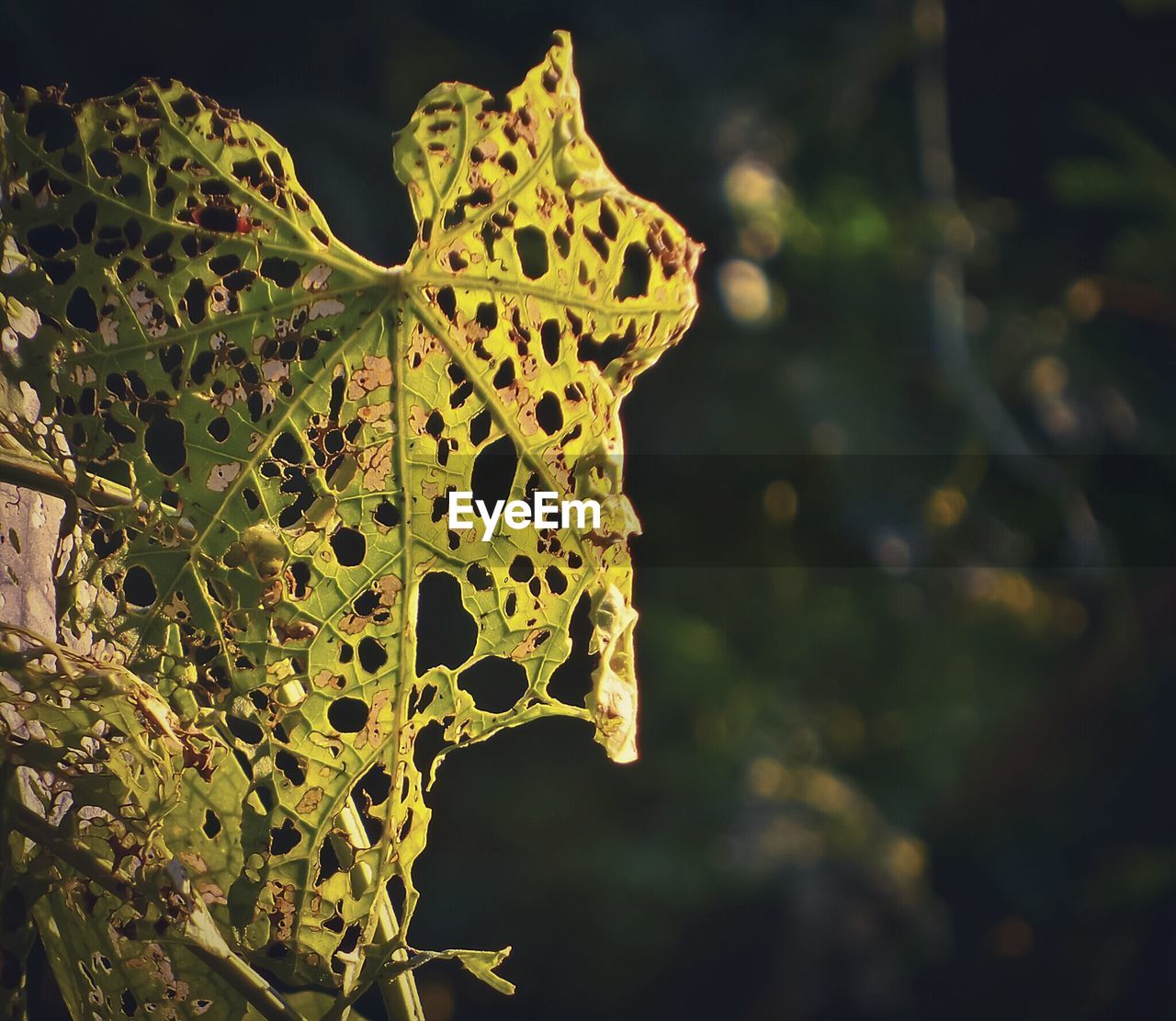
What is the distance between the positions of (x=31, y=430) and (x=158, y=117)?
0.06m

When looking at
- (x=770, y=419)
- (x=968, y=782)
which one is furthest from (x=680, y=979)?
(x=770, y=419)

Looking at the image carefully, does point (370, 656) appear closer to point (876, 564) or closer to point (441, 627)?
point (441, 627)

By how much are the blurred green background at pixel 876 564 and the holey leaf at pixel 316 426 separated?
39.8 inches

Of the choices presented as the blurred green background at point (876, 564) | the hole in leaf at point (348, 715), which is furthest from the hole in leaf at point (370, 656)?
the blurred green background at point (876, 564)

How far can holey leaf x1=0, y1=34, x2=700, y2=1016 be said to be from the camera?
0.70 feet

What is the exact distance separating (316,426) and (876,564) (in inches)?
46.4

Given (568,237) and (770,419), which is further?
(770,419)

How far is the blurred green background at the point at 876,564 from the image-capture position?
126 centimetres

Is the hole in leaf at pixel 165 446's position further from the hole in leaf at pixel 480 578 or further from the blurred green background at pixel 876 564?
the blurred green background at pixel 876 564

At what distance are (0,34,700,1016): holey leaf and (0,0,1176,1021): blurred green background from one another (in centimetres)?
101

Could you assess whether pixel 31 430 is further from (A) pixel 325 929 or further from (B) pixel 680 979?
(B) pixel 680 979

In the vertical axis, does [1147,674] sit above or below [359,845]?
above

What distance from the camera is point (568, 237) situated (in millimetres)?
225

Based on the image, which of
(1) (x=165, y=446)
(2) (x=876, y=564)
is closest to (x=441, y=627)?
(1) (x=165, y=446)
